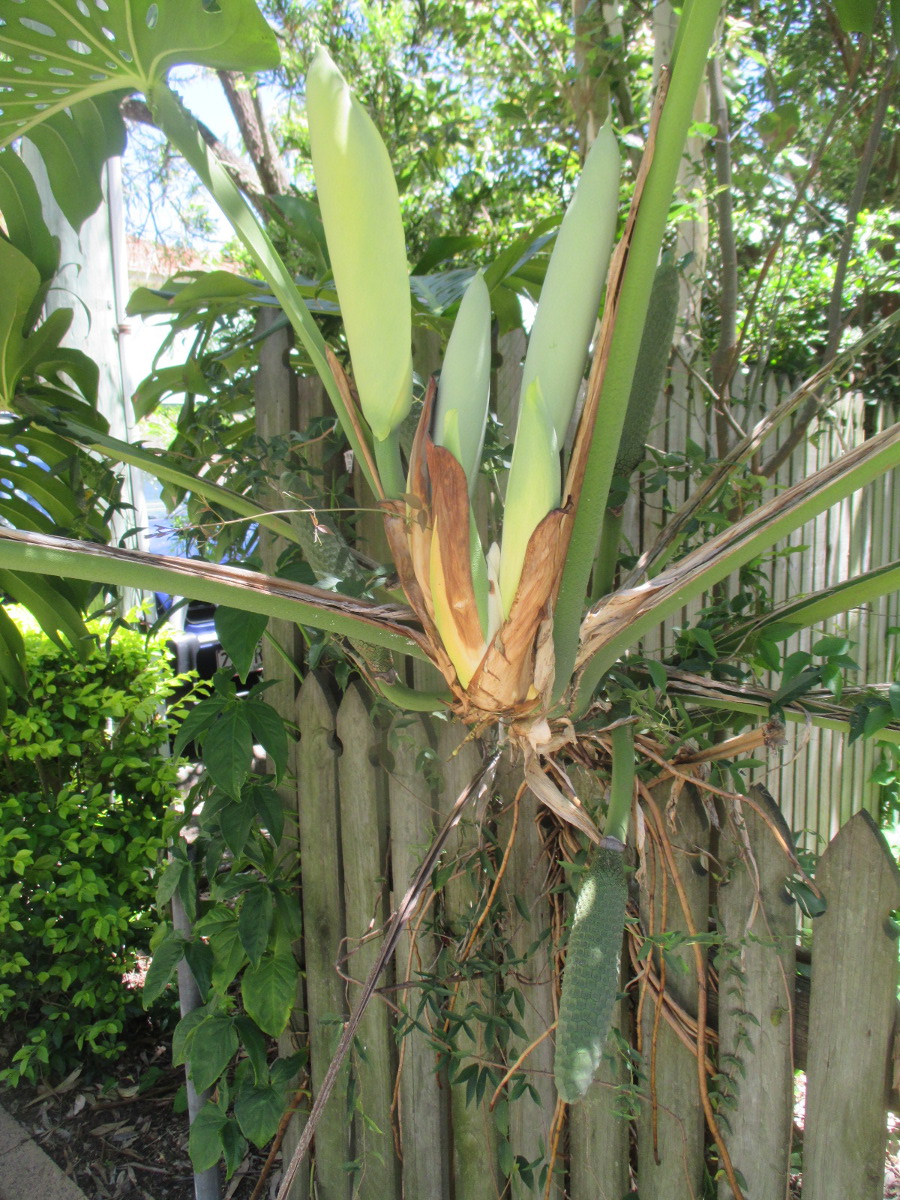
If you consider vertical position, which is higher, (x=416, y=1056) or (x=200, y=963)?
(x=200, y=963)

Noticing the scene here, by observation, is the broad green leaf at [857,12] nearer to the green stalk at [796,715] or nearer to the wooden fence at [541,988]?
the wooden fence at [541,988]

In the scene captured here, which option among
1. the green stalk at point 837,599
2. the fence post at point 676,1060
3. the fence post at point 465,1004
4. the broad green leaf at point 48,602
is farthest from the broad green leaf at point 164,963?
the green stalk at point 837,599

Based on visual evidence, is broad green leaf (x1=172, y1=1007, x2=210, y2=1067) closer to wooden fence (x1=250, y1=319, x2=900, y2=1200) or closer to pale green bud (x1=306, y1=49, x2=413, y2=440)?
wooden fence (x1=250, y1=319, x2=900, y2=1200)

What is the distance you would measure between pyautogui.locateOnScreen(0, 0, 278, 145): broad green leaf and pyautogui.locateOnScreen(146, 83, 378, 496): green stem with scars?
19 centimetres

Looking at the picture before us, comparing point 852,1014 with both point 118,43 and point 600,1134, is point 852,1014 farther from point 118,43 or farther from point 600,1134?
point 118,43

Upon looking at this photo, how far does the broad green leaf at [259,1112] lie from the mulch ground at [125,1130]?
508mm

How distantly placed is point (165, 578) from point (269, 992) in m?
1.12

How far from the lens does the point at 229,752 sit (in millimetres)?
1504

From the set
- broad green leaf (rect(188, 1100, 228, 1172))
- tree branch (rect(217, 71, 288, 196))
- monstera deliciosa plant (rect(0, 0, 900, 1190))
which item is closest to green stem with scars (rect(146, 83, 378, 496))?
monstera deliciosa plant (rect(0, 0, 900, 1190))

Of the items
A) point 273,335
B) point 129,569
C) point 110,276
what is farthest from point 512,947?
point 110,276

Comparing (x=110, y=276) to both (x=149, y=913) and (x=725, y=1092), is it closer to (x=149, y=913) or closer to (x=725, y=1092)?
(x=149, y=913)

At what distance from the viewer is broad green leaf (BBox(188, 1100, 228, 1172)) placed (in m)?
1.69

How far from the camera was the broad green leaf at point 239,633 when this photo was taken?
1.42 metres

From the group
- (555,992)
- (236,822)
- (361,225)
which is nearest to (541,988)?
(555,992)
